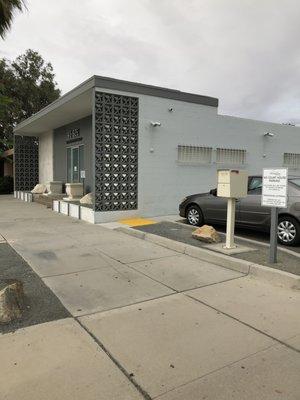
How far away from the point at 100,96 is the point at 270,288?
7669 mm

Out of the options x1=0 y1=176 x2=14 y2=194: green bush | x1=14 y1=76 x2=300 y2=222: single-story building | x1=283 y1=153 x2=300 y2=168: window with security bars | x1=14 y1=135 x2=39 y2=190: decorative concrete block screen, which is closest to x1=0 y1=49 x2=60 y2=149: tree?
x1=0 y1=176 x2=14 y2=194: green bush

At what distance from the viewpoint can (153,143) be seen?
39.8ft

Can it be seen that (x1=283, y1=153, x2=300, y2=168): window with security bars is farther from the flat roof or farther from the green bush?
the green bush

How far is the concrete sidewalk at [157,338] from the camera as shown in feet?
9.61

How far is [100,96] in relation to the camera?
35.7 feet

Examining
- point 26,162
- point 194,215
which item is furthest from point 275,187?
point 26,162

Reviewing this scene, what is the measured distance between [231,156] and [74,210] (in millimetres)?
6179

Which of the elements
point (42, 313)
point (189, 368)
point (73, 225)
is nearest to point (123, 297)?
point (42, 313)

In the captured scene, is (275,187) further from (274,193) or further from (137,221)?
(137,221)

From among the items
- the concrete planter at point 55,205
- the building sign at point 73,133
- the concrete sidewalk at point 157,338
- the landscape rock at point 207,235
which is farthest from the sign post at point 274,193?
the building sign at point 73,133

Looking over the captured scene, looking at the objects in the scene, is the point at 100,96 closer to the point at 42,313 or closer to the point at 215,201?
the point at 215,201

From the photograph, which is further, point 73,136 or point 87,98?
point 73,136

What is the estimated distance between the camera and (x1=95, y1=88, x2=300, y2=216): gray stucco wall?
1202 centimetres

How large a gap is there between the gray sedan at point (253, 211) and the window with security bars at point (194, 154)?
2.98m
